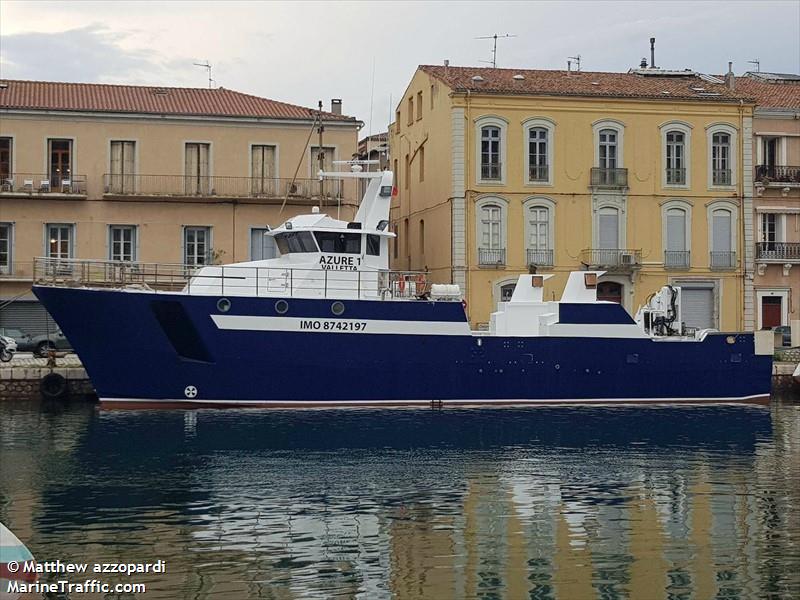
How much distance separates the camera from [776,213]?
42219 mm

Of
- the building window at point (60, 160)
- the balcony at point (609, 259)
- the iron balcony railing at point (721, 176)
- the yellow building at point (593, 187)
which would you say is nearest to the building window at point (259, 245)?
the yellow building at point (593, 187)

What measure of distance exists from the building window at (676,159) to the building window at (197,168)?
16702 mm

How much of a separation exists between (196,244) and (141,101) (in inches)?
218

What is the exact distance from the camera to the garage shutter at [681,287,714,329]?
133 ft

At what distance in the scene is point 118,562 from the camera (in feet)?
43.6

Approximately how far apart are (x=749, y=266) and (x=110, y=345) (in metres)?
24.6

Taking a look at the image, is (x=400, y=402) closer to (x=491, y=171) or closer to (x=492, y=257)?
(x=492, y=257)

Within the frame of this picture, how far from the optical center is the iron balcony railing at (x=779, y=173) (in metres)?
42.1

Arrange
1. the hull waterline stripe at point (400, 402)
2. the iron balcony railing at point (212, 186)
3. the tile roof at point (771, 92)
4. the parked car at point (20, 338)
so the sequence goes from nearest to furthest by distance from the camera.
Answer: the hull waterline stripe at point (400, 402)
the parked car at point (20, 338)
the iron balcony railing at point (212, 186)
the tile roof at point (771, 92)

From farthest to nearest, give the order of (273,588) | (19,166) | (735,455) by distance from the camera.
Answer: (19,166) < (735,455) < (273,588)

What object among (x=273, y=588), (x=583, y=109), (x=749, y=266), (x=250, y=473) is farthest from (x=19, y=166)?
(x=273, y=588)

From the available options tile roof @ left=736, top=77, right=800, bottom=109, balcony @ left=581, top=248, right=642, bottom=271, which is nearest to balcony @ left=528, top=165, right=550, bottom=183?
balcony @ left=581, top=248, right=642, bottom=271

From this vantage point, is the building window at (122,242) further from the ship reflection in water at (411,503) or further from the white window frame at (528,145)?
the white window frame at (528,145)

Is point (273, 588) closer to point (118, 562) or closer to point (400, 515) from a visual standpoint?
point (118, 562)
